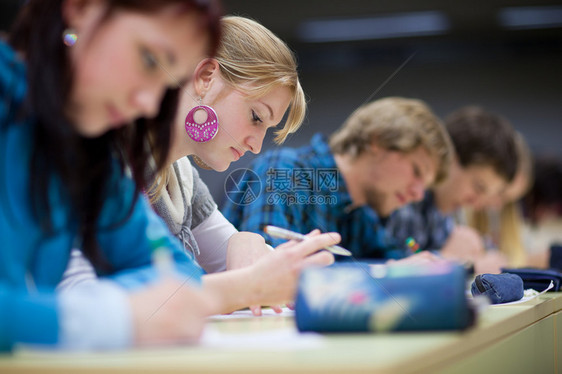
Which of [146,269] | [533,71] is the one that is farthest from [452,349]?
[533,71]

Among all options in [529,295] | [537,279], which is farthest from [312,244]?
[537,279]

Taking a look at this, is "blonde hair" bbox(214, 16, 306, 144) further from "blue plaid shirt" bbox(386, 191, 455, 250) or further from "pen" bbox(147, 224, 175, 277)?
"blue plaid shirt" bbox(386, 191, 455, 250)

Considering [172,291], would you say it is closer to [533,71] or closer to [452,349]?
[452,349]

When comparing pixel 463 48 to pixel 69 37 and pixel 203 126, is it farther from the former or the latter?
pixel 69 37

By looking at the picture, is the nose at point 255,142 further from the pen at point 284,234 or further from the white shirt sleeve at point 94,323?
the white shirt sleeve at point 94,323

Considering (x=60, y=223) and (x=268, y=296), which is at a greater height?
(x=60, y=223)

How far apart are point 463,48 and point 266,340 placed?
352 centimetres

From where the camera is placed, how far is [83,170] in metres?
0.64

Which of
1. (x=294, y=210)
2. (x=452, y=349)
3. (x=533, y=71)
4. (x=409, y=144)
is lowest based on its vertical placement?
(x=452, y=349)

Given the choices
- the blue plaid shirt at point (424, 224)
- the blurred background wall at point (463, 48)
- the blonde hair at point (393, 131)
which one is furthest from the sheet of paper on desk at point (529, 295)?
the blurred background wall at point (463, 48)

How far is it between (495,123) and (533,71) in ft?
6.34

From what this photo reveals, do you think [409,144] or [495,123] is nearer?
[409,144]

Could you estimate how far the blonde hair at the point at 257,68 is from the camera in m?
0.88

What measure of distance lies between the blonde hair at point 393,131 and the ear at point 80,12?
0.59 metres
